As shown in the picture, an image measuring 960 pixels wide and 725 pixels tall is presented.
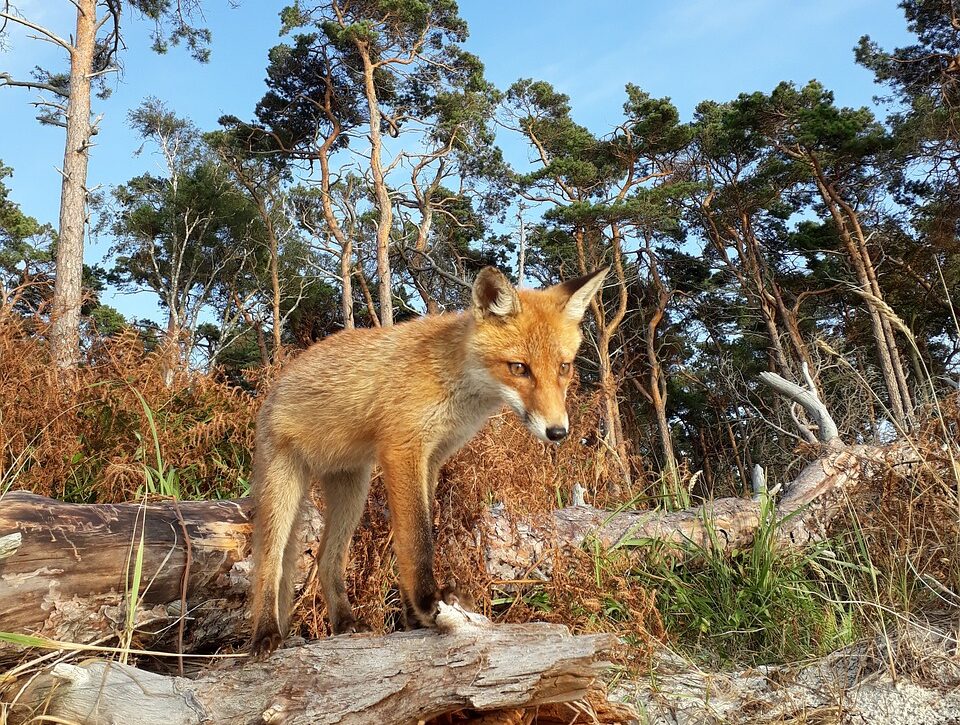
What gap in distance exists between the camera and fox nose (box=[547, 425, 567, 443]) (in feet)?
10.4

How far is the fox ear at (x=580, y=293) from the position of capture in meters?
3.96

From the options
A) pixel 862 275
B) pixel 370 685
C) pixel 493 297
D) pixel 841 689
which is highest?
pixel 862 275

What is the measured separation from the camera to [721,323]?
108 ft

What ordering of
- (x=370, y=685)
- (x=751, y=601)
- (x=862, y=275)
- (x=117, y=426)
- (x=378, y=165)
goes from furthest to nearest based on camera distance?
(x=378, y=165)
(x=862, y=275)
(x=117, y=426)
(x=751, y=601)
(x=370, y=685)

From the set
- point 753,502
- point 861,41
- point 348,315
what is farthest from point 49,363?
point 861,41

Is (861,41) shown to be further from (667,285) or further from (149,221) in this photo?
Answer: (149,221)

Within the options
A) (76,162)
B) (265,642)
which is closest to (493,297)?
(265,642)

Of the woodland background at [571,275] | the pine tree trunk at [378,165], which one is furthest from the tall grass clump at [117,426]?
the pine tree trunk at [378,165]

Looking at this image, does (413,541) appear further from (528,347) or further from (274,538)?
(528,347)

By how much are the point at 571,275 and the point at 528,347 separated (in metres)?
24.4

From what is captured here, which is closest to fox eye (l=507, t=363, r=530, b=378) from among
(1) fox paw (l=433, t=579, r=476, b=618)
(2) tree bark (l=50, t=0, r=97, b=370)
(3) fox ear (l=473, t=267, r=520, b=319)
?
(3) fox ear (l=473, t=267, r=520, b=319)

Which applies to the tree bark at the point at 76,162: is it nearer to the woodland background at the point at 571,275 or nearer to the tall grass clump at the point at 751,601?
the woodland background at the point at 571,275

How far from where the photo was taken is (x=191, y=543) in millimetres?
4328

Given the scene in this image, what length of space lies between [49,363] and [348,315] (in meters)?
18.2
